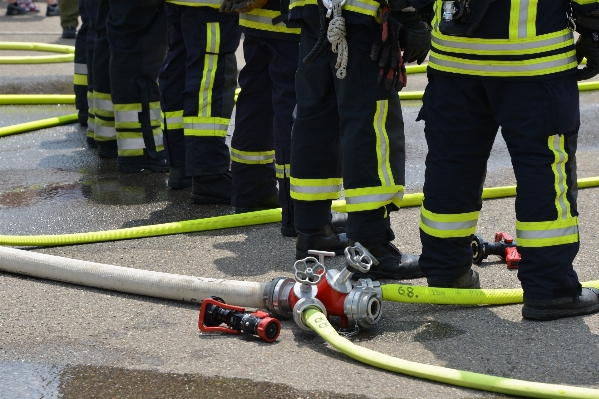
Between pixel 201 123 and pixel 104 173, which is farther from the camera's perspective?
pixel 104 173

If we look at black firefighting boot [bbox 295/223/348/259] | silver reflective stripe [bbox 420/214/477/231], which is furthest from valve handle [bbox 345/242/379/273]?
black firefighting boot [bbox 295/223/348/259]

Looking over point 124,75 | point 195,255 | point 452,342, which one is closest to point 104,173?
point 124,75

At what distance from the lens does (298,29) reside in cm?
477

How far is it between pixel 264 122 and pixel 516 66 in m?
1.99

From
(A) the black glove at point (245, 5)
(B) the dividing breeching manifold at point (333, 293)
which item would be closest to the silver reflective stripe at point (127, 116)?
(A) the black glove at point (245, 5)

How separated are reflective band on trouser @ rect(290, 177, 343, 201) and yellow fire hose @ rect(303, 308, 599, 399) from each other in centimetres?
98

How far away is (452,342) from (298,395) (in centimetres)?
71

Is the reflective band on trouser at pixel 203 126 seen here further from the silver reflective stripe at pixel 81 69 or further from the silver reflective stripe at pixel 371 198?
the silver reflective stripe at pixel 81 69

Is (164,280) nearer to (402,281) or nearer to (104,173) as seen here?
(402,281)

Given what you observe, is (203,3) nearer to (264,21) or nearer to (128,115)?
(264,21)

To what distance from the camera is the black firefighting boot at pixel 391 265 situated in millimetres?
4312

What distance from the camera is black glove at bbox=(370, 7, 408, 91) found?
3961mm

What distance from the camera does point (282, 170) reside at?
195 inches

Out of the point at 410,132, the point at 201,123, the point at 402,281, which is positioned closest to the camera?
the point at 402,281
